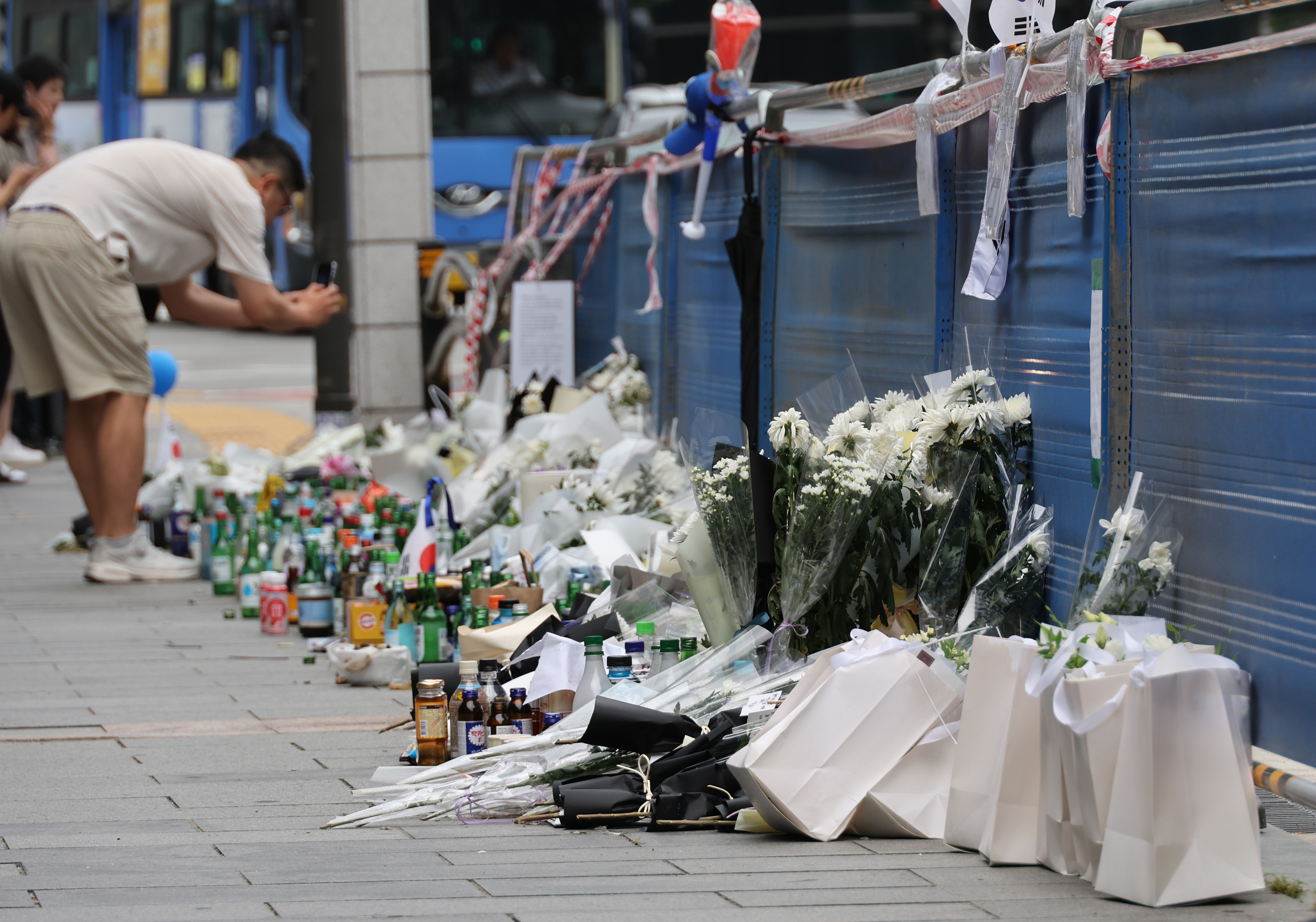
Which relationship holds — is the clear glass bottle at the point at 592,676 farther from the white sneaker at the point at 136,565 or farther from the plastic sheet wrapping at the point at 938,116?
the white sneaker at the point at 136,565

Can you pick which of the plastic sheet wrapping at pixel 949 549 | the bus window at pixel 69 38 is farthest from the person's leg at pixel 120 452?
the bus window at pixel 69 38

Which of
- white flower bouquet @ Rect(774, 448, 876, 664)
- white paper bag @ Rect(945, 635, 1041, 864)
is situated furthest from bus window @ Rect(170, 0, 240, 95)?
white paper bag @ Rect(945, 635, 1041, 864)

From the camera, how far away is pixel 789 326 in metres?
6.42

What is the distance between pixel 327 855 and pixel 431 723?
2.58 ft

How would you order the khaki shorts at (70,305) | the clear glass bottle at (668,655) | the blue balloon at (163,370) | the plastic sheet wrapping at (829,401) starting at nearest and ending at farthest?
the clear glass bottle at (668,655)
the plastic sheet wrapping at (829,401)
the khaki shorts at (70,305)
the blue balloon at (163,370)

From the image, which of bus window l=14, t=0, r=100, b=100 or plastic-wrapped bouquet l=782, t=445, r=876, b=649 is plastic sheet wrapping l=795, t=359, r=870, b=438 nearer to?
plastic-wrapped bouquet l=782, t=445, r=876, b=649

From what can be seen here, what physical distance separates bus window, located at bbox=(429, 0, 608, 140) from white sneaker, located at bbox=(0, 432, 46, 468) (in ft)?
24.9

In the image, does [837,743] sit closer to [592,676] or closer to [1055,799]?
[1055,799]

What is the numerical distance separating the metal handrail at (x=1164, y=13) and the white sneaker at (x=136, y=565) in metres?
5.48

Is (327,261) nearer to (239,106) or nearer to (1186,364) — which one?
(1186,364)

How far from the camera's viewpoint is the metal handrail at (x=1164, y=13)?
359 centimetres

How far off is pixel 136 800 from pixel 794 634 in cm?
171

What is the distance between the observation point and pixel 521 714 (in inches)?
185

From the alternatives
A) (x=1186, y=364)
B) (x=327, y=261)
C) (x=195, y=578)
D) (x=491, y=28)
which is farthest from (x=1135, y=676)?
(x=491, y=28)
